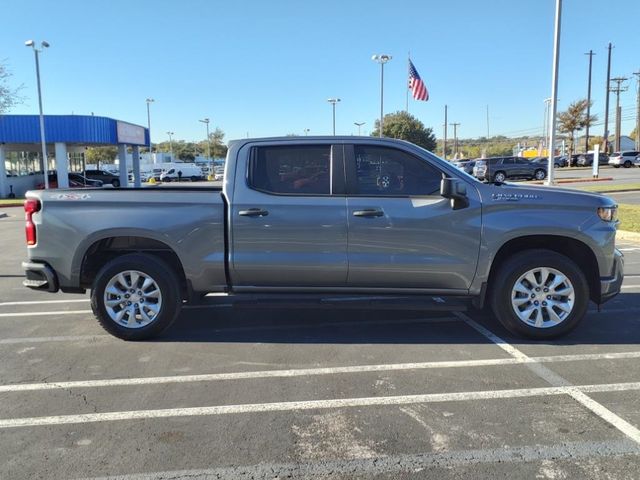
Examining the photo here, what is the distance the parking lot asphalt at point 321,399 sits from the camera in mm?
3152

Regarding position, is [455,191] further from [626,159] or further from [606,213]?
[626,159]

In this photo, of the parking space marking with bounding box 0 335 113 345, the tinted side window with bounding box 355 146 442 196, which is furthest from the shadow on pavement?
the tinted side window with bounding box 355 146 442 196

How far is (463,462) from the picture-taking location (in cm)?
313

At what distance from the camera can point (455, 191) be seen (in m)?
4.91

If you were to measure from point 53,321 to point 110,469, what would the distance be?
11.8 ft

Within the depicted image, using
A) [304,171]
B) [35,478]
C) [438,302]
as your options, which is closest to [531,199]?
[438,302]

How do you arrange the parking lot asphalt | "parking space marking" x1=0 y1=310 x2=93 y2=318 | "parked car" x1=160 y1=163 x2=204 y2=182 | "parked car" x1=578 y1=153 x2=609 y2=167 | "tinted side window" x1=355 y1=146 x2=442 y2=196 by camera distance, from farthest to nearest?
"parked car" x1=160 y1=163 x2=204 y2=182
"parked car" x1=578 y1=153 x2=609 y2=167
"parking space marking" x1=0 y1=310 x2=93 y2=318
"tinted side window" x1=355 y1=146 x2=442 y2=196
the parking lot asphalt

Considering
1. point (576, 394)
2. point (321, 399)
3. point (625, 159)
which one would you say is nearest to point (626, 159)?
point (625, 159)

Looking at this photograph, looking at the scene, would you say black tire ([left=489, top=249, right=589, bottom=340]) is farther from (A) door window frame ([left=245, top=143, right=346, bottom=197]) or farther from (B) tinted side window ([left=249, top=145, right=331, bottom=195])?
(B) tinted side window ([left=249, top=145, right=331, bottom=195])

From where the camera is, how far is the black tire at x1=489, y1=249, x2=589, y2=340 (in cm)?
509

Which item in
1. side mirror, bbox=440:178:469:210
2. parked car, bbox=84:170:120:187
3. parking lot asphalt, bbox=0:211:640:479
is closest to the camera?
parking lot asphalt, bbox=0:211:640:479

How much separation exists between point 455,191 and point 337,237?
116 cm

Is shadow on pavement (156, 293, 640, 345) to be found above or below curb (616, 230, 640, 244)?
below

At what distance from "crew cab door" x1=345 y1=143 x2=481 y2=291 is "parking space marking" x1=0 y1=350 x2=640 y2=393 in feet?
2.65
